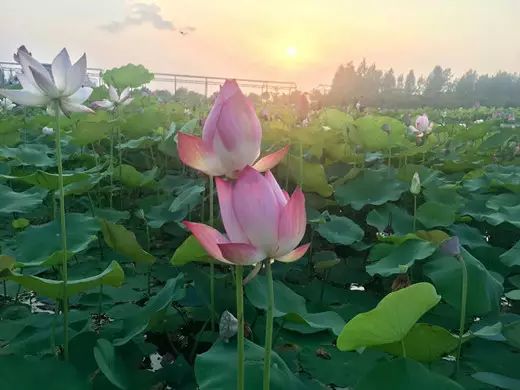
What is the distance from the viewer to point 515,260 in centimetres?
119

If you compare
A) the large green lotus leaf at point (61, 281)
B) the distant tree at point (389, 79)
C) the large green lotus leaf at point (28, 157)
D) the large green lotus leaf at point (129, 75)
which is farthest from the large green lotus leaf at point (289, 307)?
the distant tree at point (389, 79)

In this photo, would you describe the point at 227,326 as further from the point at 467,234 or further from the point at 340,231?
the point at 467,234

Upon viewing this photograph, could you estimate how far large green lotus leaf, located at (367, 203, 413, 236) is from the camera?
1570 mm

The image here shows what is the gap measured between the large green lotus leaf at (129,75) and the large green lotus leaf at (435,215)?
1901 millimetres

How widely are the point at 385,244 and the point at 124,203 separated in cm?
106

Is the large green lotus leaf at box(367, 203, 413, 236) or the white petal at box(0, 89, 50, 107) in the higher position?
the white petal at box(0, 89, 50, 107)

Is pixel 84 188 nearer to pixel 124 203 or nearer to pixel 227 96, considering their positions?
pixel 124 203

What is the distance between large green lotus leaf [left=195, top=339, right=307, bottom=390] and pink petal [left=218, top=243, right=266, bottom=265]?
24 centimetres

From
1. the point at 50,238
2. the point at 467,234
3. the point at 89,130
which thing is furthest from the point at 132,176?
the point at 467,234

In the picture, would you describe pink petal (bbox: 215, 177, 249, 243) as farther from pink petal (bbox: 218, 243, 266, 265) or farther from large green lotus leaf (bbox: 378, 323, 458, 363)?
large green lotus leaf (bbox: 378, 323, 458, 363)

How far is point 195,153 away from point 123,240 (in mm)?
522

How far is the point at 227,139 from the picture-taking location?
22.2 inches

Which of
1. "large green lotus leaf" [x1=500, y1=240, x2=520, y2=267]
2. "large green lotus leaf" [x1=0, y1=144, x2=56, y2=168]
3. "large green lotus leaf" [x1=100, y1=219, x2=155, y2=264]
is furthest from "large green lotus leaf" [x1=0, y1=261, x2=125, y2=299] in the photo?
"large green lotus leaf" [x1=0, y1=144, x2=56, y2=168]

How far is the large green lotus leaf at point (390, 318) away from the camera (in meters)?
0.62
